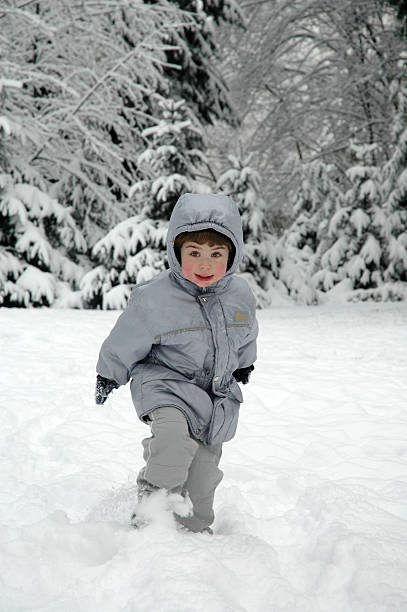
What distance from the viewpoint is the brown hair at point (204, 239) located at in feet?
6.54

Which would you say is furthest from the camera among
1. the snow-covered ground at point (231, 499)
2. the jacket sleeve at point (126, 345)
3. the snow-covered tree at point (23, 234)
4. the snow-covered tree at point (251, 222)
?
the snow-covered tree at point (251, 222)

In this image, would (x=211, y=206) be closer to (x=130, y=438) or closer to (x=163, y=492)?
(x=163, y=492)

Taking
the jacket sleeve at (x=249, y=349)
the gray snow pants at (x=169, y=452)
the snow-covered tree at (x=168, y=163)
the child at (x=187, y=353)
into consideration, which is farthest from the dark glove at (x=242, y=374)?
the snow-covered tree at (x=168, y=163)

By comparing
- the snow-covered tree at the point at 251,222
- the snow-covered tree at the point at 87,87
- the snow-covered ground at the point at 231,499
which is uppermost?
the snow-covered tree at the point at 87,87

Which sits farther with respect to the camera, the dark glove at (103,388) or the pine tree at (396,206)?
the pine tree at (396,206)

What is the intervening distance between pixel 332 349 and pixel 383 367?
3.14 ft

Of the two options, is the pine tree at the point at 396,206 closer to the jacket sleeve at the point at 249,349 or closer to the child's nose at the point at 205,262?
the jacket sleeve at the point at 249,349

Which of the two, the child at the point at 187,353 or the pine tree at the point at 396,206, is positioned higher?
the pine tree at the point at 396,206

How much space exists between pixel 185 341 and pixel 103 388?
0.39 m

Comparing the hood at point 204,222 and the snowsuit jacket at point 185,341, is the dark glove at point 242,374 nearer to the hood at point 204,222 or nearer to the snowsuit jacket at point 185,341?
the snowsuit jacket at point 185,341

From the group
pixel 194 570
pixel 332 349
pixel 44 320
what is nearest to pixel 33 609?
pixel 194 570

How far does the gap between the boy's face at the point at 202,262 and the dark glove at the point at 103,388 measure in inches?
20.4

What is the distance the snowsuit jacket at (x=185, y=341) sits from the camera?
1.98 metres

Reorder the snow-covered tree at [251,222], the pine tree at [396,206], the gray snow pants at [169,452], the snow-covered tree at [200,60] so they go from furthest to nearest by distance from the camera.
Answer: the pine tree at [396,206] → the snow-covered tree at [200,60] → the snow-covered tree at [251,222] → the gray snow pants at [169,452]
